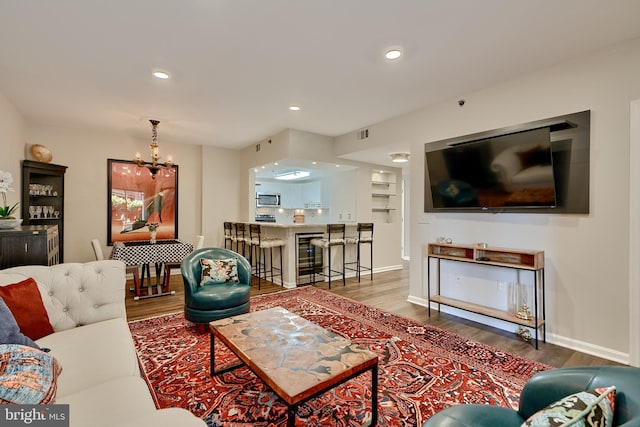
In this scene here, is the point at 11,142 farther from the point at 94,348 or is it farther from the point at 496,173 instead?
the point at 496,173

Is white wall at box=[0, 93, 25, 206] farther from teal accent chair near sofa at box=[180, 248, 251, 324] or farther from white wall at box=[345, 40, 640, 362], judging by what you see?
white wall at box=[345, 40, 640, 362]

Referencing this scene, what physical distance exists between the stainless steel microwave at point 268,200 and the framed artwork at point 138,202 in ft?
8.81

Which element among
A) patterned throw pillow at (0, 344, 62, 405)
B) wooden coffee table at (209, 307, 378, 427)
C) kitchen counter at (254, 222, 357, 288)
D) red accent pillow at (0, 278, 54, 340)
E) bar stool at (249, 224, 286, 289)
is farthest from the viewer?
kitchen counter at (254, 222, 357, 288)

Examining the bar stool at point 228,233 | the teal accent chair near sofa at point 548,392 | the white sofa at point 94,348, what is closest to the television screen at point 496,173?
the teal accent chair near sofa at point 548,392

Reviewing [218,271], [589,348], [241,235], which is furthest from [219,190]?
[589,348]

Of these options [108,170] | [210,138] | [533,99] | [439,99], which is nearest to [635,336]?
[533,99]

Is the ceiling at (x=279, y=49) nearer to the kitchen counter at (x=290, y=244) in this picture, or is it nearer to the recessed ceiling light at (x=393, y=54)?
the recessed ceiling light at (x=393, y=54)

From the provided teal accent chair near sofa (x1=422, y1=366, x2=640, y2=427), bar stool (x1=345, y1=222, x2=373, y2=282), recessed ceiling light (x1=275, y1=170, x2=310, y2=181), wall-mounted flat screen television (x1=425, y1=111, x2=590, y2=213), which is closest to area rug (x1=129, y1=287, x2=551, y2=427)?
teal accent chair near sofa (x1=422, y1=366, x2=640, y2=427)

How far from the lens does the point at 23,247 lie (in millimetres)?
2658

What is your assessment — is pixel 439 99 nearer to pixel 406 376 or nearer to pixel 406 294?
pixel 406 294

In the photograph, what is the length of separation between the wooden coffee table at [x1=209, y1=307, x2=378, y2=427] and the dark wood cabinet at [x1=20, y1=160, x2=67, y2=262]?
4249 millimetres

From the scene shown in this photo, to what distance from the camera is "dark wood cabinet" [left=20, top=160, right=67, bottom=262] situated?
14.3ft

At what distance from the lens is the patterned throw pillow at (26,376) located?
1.01 meters

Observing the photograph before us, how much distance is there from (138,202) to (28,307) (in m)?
4.42
